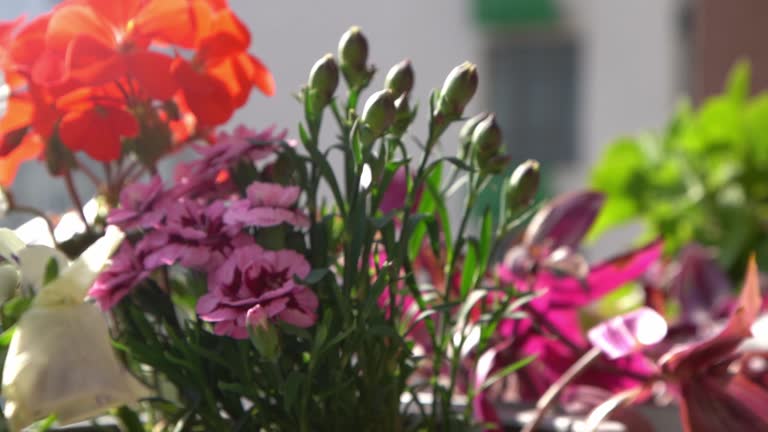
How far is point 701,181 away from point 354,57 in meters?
0.56

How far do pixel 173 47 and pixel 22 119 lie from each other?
54 millimetres

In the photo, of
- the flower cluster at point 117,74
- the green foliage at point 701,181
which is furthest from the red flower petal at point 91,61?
the green foliage at point 701,181

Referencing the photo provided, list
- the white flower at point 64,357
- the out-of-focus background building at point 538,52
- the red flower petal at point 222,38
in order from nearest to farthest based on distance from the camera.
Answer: the white flower at point 64,357 < the red flower petal at point 222,38 < the out-of-focus background building at point 538,52

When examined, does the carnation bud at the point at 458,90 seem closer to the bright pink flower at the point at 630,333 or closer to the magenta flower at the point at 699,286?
Answer: the bright pink flower at the point at 630,333

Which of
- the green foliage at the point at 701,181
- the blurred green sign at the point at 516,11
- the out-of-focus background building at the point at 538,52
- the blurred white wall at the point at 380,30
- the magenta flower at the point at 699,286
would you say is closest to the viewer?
the magenta flower at the point at 699,286

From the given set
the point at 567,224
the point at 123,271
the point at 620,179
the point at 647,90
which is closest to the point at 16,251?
the point at 123,271

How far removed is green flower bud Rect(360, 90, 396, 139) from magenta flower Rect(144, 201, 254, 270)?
0.05 meters

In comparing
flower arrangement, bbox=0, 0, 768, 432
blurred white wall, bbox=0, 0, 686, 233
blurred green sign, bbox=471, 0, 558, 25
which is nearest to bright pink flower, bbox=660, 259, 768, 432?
flower arrangement, bbox=0, 0, 768, 432

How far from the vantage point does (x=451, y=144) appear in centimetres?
487

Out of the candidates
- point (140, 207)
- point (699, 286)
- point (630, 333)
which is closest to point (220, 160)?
point (140, 207)

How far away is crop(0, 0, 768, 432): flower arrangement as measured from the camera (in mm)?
247

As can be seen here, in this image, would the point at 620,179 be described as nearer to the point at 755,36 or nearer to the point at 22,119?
the point at 22,119

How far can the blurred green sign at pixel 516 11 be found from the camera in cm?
511

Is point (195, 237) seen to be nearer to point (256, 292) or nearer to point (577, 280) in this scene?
point (256, 292)
